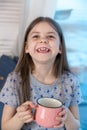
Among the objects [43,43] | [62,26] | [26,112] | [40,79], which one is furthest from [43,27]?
[62,26]

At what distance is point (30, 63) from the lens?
48.5 inches

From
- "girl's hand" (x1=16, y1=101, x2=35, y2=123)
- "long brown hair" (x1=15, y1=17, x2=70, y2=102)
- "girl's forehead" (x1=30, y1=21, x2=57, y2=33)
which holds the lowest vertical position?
"girl's hand" (x1=16, y1=101, x2=35, y2=123)

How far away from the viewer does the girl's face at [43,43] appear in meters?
1.08

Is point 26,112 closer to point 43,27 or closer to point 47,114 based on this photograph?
point 47,114

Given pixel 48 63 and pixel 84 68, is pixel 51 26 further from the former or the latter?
pixel 84 68

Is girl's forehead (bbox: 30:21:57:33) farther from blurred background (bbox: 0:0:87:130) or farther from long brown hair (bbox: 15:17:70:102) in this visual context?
blurred background (bbox: 0:0:87:130)

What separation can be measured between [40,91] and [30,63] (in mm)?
152

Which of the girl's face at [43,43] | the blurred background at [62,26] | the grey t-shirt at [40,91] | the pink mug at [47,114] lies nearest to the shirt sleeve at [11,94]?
the grey t-shirt at [40,91]

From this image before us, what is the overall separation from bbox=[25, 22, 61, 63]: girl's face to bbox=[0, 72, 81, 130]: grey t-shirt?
122mm

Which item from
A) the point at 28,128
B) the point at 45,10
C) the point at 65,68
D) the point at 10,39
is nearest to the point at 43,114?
the point at 28,128

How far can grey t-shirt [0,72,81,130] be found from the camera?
44.1 inches

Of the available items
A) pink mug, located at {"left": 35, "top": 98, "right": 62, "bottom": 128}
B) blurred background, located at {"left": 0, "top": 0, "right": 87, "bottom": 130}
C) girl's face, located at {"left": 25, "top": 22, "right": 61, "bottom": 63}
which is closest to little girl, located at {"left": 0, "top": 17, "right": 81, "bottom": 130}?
girl's face, located at {"left": 25, "top": 22, "right": 61, "bottom": 63}

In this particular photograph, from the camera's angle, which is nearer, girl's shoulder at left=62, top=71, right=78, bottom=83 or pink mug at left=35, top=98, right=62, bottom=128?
pink mug at left=35, top=98, right=62, bottom=128

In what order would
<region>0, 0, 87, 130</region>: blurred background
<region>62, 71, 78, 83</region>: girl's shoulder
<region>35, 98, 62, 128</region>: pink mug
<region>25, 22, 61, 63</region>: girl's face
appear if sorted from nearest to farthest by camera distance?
<region>35, 98, 62, 128</region>: pink mug < <region>25, 22, 61, 63</region>: girl's face < <region>62, 71, 78, 83</region>: girl's shoulder < <region>0, 0, 87, 130</region>: blurred background
